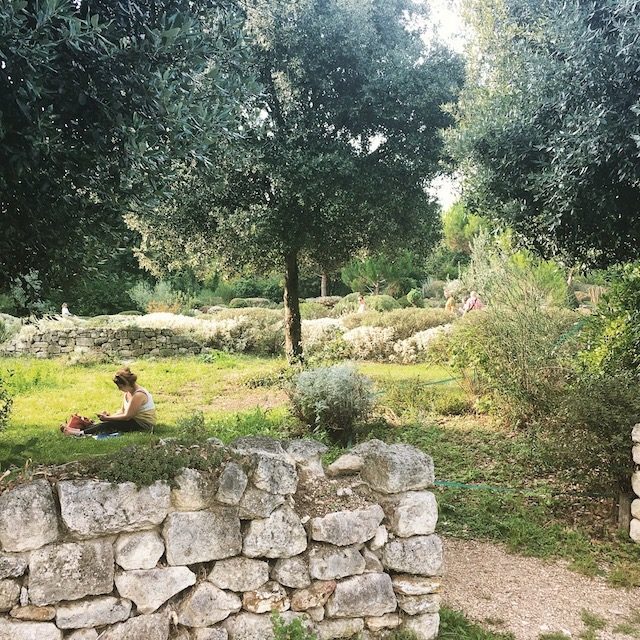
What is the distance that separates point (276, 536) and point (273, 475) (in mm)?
330

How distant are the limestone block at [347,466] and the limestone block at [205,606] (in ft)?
3.22

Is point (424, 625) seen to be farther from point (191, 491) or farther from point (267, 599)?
point (191, 491)

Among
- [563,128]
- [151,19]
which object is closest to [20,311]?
[151,19]

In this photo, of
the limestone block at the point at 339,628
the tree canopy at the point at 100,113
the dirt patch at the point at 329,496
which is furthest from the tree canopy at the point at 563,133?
the limestone block at the point at 339,628

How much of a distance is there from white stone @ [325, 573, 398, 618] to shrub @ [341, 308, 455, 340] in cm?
1316

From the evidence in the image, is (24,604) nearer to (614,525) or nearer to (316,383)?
(614,525)

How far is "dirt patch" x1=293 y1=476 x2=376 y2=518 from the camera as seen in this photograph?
351 centimetres

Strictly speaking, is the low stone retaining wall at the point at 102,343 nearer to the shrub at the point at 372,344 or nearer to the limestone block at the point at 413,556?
the shrub at the point at 372,344

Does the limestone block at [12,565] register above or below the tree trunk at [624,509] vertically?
above

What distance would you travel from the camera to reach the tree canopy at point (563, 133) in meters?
5.74

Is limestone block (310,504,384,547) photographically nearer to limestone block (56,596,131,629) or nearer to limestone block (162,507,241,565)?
limestone block (162,507,241,565)

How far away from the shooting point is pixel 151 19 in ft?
15.6

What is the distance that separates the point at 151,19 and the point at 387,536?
419cm

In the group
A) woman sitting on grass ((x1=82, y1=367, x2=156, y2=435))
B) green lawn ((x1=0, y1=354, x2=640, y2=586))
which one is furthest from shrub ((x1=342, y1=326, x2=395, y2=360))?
woman sitting on grass ((x1=82, y1=367, x2=156, y2=435))
